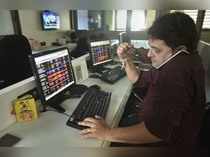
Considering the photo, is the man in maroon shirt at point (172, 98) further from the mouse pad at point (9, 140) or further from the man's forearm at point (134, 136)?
the mouse pad at point (9, 140)

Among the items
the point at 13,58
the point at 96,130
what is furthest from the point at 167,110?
the point at 13,58

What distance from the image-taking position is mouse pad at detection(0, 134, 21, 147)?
83 cm

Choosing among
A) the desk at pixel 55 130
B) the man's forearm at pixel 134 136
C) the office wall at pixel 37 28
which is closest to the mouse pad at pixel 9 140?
the desk at pixel 55 130

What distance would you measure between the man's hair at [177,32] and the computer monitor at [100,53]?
110 centimetres

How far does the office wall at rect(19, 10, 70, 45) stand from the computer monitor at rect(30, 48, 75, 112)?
2327 millimetres

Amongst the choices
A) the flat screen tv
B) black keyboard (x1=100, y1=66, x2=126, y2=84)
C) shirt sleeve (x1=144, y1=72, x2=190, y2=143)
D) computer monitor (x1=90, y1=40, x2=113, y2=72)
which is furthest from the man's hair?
the flat screen tv

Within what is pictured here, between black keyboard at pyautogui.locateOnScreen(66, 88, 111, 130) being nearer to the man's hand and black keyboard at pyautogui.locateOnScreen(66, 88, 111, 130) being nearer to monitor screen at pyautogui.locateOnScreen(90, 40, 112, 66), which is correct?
the man's hand

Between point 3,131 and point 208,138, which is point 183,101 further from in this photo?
point 3,131

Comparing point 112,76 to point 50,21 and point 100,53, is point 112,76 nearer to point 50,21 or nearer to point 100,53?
point 100,53

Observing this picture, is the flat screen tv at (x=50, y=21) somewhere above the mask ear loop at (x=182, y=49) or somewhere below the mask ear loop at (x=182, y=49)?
above

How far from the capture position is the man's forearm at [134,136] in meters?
0.86

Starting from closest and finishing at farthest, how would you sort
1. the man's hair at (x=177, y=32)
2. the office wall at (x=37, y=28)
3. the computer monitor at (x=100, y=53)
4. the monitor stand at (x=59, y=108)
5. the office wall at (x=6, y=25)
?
the man's hair at (x=177, y=32) < the monitor stand at (x=59, y=108) < the computer monitor at (x=100, y=53) < the office wall at (x=6, y=25) < the office wall at (x=37, y=28)

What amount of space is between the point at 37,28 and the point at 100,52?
2.58 m

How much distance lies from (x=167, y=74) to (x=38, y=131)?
655 millimetres
